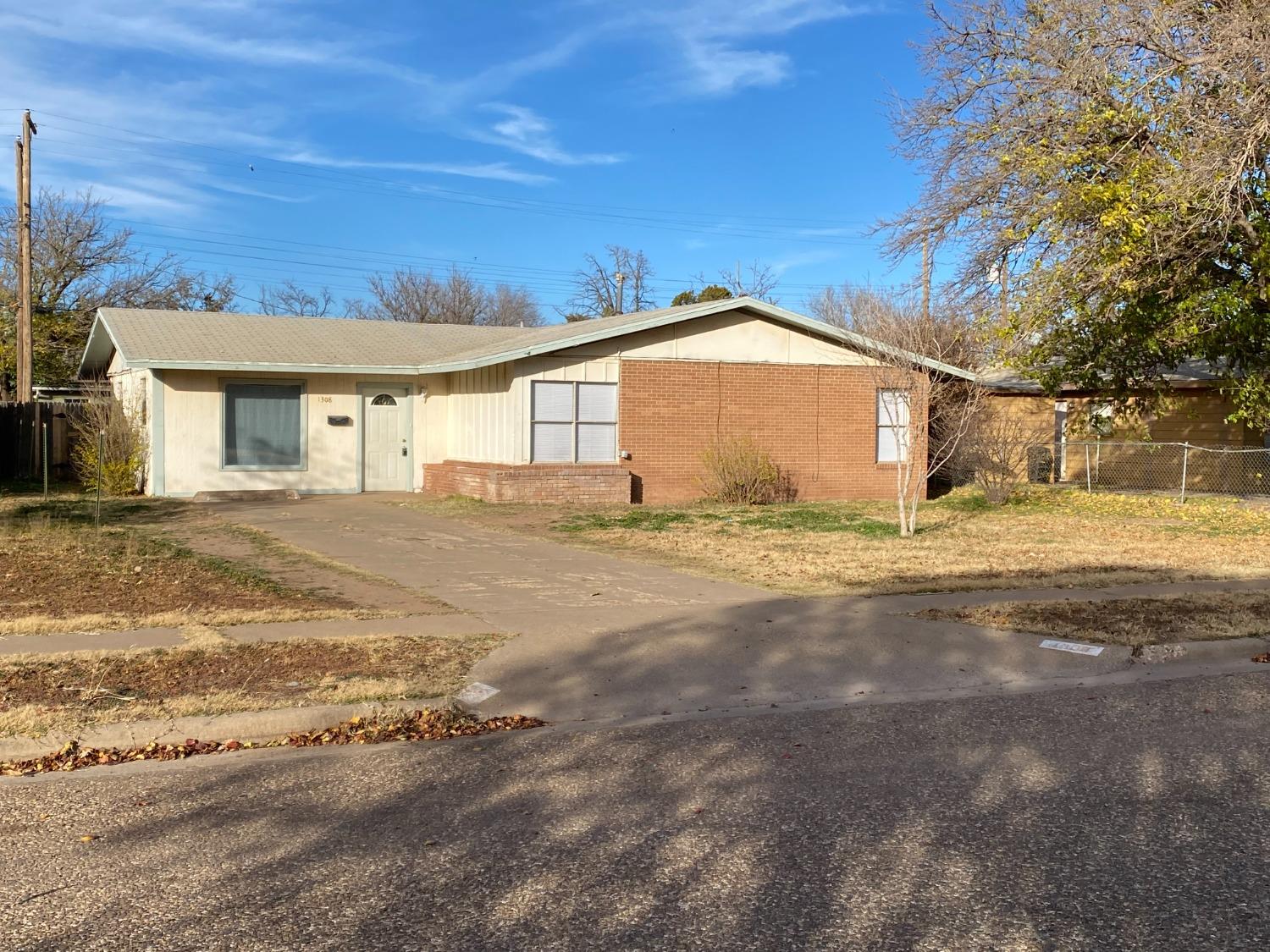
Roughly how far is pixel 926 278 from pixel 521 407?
8.14m

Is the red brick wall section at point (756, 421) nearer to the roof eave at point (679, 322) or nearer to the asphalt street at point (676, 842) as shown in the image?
the roof eave at point (679, 322)

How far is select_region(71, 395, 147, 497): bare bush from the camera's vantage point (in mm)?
21969

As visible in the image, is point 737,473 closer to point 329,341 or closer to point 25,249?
point 329,341

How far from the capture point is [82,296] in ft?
149

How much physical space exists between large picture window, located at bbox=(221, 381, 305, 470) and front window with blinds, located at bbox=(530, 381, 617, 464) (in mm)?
5032

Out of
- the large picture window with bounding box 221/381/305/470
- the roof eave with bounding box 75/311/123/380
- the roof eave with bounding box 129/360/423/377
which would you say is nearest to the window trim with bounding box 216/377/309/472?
the large picture window with bounding box 221/381/305/470

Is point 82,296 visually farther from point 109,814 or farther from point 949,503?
point 109,814

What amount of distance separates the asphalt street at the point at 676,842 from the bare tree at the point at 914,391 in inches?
405

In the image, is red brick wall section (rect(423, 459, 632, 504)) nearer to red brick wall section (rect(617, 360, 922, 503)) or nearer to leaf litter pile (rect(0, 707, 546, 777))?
red brick wall section (rect(617, 360, 922, 503))

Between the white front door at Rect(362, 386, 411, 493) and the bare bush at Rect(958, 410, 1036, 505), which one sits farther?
the white front door at Rect(362, 386, 411, 493)

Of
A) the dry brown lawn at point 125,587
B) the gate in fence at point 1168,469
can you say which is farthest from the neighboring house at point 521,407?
the dry brown lawn at point 125,587

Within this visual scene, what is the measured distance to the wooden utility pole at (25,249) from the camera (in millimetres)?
27203

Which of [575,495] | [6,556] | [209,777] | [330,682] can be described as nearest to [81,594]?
[6,556]

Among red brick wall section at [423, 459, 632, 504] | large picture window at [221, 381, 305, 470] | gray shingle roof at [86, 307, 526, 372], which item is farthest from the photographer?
large picture window at [221, 381, 305, 470]
